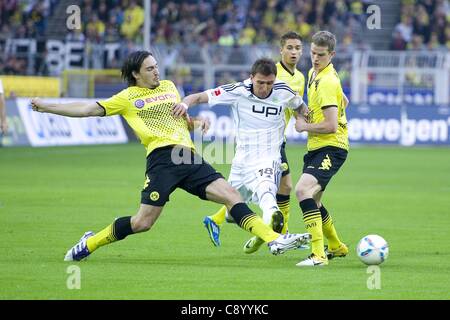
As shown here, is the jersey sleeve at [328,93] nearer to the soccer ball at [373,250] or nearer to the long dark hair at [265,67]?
the long dark hair at [265,67]

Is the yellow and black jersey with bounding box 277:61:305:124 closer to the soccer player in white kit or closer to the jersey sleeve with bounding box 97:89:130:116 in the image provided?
the soccer player in white kit

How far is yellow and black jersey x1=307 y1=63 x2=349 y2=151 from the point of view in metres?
10.4

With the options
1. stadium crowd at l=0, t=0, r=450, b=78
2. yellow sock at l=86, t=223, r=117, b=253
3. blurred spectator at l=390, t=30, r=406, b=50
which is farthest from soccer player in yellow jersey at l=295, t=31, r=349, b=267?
blurred spectator at l=390, t=30, r=406, b=50

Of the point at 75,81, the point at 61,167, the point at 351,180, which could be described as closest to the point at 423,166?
the point at 351,180

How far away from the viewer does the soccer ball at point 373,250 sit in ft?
32.7

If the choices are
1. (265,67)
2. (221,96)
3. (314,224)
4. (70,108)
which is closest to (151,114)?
(70,108)

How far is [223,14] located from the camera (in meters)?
37.4

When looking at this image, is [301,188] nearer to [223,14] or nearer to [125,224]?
[125,224]

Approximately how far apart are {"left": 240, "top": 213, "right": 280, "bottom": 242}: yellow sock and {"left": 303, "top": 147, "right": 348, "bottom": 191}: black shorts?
90cm

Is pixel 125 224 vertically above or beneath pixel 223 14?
beneath

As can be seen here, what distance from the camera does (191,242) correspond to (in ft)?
39.5

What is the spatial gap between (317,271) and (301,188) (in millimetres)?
1002

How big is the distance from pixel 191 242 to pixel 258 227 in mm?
2273

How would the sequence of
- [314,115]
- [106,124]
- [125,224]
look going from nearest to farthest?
[125,224], [314,115], [106,124]
